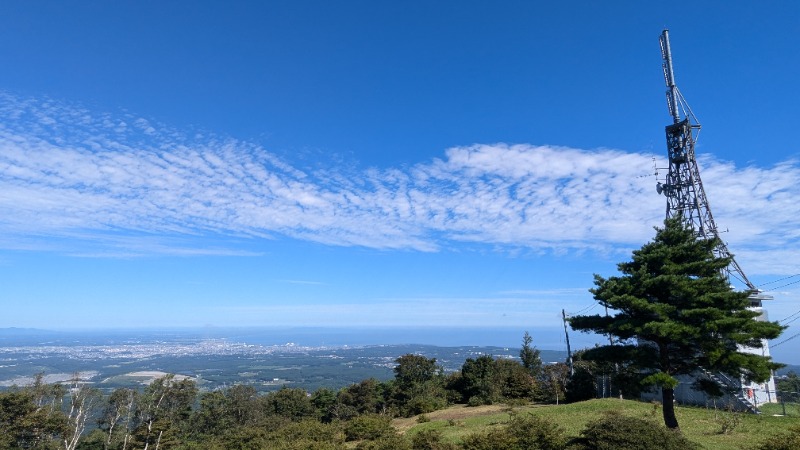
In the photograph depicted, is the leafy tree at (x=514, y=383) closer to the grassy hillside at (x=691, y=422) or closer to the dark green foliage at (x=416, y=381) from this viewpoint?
the dark green foliage at (x=416, y=381)

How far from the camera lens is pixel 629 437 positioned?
388 inches

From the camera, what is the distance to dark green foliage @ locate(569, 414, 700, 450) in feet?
32.1

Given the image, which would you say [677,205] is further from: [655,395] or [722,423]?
[722,423]

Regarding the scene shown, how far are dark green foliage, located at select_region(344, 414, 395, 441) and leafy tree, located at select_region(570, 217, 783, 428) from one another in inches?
345

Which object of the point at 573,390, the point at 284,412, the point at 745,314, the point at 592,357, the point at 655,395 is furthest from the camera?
the point at 284,412

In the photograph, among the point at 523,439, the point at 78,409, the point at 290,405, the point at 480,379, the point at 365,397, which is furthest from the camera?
the point at 290,405

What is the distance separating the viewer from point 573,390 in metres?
28.3

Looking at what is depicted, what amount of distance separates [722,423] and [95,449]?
52322 millimetres

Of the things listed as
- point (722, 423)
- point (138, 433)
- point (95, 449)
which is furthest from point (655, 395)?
point (95, 449)

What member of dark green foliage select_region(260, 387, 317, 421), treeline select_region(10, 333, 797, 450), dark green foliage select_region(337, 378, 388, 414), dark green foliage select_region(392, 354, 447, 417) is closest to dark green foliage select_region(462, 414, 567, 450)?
treeline select_region(10, 333, 797, 450)

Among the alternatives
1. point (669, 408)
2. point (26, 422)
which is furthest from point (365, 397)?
point (669, 408)

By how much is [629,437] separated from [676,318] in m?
6.18

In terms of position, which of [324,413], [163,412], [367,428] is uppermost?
[367,428]

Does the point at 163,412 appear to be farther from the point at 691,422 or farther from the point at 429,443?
the point at 691,422
